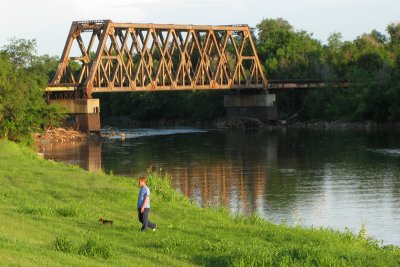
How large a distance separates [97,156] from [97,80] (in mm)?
45100

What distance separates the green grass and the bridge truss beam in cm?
7823

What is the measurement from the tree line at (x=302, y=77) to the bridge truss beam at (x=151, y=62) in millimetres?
5887

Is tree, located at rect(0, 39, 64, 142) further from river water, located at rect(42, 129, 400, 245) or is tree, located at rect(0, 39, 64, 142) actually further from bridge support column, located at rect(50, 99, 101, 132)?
bridge support column, located at rect(50, 99, 101, 132)

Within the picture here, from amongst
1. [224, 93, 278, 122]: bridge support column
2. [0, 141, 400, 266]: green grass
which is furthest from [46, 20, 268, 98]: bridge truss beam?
[0, 141, 400, 266]: green grass

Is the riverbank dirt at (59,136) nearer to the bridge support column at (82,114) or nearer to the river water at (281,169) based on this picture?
the bridge support column at (82,114)

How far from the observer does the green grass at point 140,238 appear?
22.5 metres

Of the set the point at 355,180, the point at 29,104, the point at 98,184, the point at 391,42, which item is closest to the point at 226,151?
the point at 29,104

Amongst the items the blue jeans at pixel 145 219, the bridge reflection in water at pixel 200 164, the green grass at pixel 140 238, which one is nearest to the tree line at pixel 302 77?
the bridge reflection in water at pixel 200 164

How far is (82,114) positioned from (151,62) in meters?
20.0

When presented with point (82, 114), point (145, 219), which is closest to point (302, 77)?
point (82, 114)

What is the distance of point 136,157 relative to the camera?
7738 centimetres

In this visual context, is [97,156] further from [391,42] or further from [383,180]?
[391,42]

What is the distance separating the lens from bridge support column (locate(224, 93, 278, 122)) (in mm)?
140625

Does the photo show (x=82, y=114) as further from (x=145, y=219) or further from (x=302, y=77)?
(x=145, y=219)
